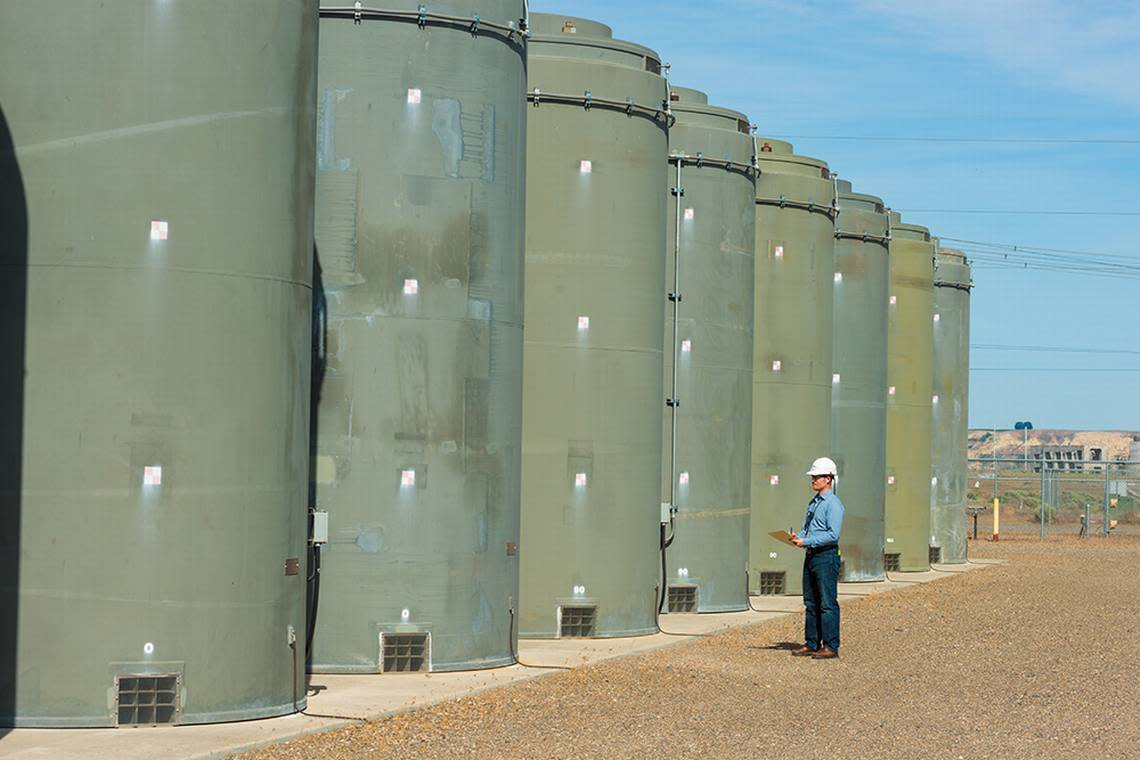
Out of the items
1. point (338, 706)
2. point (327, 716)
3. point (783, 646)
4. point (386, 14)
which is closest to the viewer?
point (327, 716)

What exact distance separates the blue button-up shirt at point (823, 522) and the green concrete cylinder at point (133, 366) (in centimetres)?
764

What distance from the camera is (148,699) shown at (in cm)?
1346

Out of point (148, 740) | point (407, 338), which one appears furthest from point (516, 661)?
point (148, 740)

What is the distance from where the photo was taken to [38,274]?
13500 mm

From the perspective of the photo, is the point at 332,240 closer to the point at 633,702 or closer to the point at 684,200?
the point at 633,702

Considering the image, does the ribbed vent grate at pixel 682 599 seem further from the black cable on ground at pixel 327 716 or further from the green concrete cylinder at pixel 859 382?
the black cable on ground at pixel 327 716

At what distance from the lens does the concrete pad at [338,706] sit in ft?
41.0

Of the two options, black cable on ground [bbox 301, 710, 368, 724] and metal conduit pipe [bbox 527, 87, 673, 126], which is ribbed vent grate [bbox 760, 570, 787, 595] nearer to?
metal conduit pipe [bbox 527, 87, 673, 126]

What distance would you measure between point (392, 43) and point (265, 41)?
3185 mm

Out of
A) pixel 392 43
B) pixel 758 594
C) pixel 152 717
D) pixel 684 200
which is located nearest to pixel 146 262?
pixel 152 717

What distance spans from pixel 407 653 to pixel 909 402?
21.1 meters

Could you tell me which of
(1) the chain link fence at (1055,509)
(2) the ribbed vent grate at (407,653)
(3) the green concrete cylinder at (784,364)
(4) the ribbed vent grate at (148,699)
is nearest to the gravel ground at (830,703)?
(4) the ribbed vent grate at (148,699)

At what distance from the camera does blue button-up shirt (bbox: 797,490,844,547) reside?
1989 centimetres

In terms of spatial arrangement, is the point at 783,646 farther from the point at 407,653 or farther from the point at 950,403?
the point at 950,403
